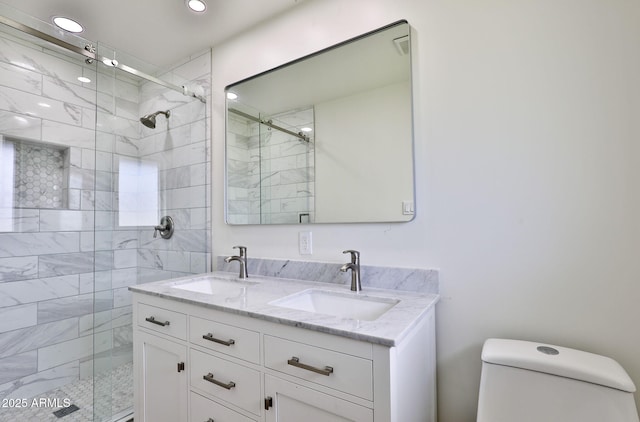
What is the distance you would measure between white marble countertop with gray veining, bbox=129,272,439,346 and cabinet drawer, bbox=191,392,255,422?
390 millimetres

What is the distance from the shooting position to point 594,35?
106 cm

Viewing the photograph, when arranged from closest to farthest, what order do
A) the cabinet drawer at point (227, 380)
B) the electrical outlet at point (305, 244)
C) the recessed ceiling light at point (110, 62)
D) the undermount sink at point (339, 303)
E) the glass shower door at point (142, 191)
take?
the cabinet drawer at point (227, 380), the undermount sink at point (339, 303), the electrical outlet at point (305, 244), the recessed ceiling light at point (110, 62), the glass shower door at point (142, 191)

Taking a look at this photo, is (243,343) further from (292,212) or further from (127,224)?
(127,224)

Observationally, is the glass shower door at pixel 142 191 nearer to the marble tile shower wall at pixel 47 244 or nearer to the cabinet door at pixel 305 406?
the marble tile shower wall at pixel 47 244

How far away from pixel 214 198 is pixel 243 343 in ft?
4.07

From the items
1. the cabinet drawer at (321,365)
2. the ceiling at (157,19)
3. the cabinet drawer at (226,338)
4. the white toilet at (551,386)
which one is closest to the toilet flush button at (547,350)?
the white toilet at (551,386)

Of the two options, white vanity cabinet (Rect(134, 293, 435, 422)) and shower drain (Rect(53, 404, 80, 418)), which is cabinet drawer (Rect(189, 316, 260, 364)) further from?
shower drain (Rect(53, 404, 80, 418))

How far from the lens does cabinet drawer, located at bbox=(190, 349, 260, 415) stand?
43.3 inches

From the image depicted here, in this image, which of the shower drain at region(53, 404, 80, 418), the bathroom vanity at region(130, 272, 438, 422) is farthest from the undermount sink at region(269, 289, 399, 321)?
the shower drain at region(53, 404, 80, 418)

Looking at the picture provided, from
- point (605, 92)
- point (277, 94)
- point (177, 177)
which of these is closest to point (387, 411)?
point (605, 92)

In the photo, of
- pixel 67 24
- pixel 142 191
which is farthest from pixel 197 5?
pixel 142 191

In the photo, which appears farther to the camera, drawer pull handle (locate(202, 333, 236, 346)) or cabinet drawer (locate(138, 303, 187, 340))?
cabinet drawer (locate(138, 303, 187, 340))

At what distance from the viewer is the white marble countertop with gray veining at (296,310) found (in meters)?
0.91

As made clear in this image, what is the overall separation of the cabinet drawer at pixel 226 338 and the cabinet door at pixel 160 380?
0.44 ft
